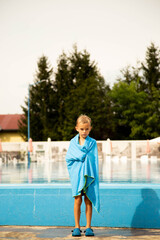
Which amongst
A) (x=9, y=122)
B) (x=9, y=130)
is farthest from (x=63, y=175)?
(x=9, y=122)

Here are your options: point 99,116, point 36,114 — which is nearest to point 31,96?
point 36,114

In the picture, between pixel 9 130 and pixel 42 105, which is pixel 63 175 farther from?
pixel 9 130

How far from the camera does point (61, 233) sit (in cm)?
515

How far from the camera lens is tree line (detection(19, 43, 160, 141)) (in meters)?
55.7

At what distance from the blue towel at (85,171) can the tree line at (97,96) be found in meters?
49.2

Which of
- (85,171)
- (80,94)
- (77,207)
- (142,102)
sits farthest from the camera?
(142,102)

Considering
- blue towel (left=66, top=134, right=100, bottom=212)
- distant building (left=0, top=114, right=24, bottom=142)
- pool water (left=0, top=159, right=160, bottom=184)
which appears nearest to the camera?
blue towel (left=66, top=134, right=100, bottom=212)

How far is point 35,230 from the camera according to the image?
5.38 metres

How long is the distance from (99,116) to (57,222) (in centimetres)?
4763

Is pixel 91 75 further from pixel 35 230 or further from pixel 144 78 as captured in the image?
pixel 35 230

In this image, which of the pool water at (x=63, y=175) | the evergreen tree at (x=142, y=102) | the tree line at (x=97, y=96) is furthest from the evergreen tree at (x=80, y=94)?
the pool water at (x=63, y=175)

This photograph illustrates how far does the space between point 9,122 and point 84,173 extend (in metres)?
64.9

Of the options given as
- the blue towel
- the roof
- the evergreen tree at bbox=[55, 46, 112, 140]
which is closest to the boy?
the blue towel

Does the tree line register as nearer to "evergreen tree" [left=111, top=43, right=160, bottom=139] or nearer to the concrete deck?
"evergreen tree" [left=111, top=43, right=160, bottom=139]
